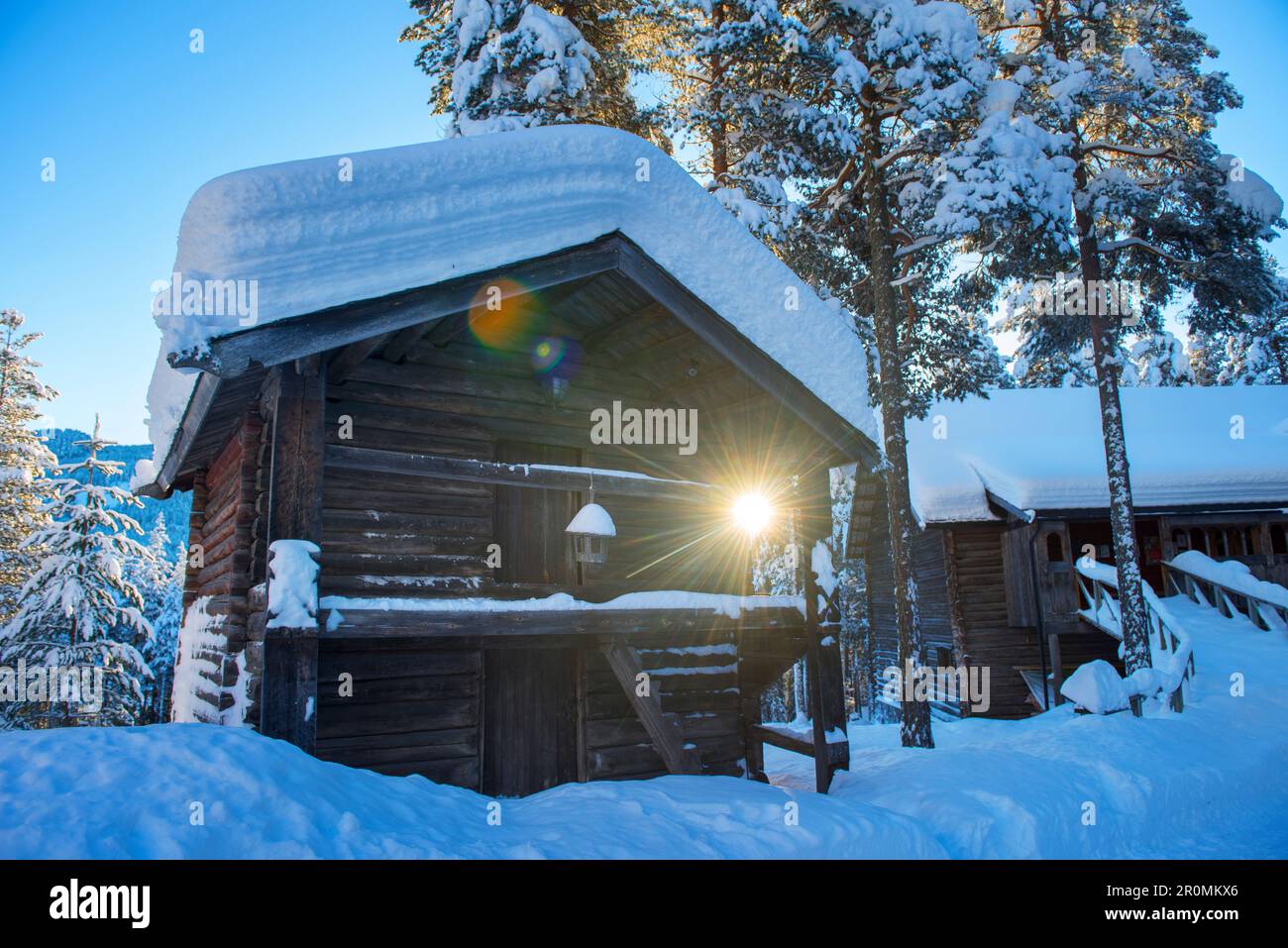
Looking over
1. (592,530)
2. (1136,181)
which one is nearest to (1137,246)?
(1136,181)

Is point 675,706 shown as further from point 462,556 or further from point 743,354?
point 743,354

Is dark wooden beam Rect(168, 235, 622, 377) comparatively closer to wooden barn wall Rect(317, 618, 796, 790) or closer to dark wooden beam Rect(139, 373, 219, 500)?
dark wooden beam Rect(139, 373, 219, 500)

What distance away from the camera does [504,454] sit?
841 centimetres

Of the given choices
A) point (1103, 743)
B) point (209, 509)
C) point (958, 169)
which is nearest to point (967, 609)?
point (1103, 743)

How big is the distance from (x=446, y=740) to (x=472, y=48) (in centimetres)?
1318

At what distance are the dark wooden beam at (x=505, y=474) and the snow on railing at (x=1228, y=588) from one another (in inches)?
593

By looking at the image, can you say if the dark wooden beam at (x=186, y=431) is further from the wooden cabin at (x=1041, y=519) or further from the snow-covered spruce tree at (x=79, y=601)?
the wooden cabin at (x=1041, y=519)

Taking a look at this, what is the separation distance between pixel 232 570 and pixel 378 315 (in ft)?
11.4

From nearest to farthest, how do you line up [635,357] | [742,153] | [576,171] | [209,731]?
[209,731] → [576,171] → [635,357] → [742,153]

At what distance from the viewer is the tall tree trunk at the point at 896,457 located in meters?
13.1

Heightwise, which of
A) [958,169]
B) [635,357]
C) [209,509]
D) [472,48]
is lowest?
[209,509]

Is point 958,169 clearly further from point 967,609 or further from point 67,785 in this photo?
point 67,785

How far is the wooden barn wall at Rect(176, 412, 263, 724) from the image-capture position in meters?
7.34

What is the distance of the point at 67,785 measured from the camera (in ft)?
12.1
